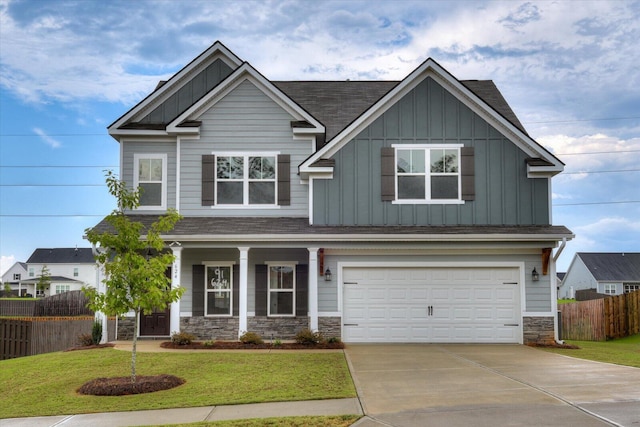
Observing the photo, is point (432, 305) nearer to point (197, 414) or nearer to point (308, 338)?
point (308, 338)

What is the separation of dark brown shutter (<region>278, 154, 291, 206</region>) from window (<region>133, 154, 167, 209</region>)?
11.9ft

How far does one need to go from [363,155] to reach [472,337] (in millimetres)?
6210

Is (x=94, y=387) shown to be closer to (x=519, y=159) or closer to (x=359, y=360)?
(x=359, y=360)

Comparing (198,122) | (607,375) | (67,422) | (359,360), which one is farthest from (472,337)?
(67,422)

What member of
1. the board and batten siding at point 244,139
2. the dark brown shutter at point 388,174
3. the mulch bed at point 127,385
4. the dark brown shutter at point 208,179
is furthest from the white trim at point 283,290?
the mulch bed at point 127,385

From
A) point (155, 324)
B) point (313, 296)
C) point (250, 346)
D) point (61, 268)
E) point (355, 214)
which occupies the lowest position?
point (250, 346)

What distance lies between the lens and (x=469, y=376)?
12.9 metres

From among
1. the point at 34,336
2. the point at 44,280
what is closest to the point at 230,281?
the point at 34,336

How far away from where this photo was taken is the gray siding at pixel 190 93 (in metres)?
21.3

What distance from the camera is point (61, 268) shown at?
80.6 m

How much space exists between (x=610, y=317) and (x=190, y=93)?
56.5ft

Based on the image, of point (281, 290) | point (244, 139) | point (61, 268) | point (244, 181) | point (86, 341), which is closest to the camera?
point (86, 341)

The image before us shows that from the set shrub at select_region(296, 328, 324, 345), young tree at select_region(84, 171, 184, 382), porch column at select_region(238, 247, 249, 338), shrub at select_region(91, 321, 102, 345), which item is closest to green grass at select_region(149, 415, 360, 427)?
young tree at select_region(84, 171, 184, 382)

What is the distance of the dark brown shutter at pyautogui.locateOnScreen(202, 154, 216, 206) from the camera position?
20312 millimetres
